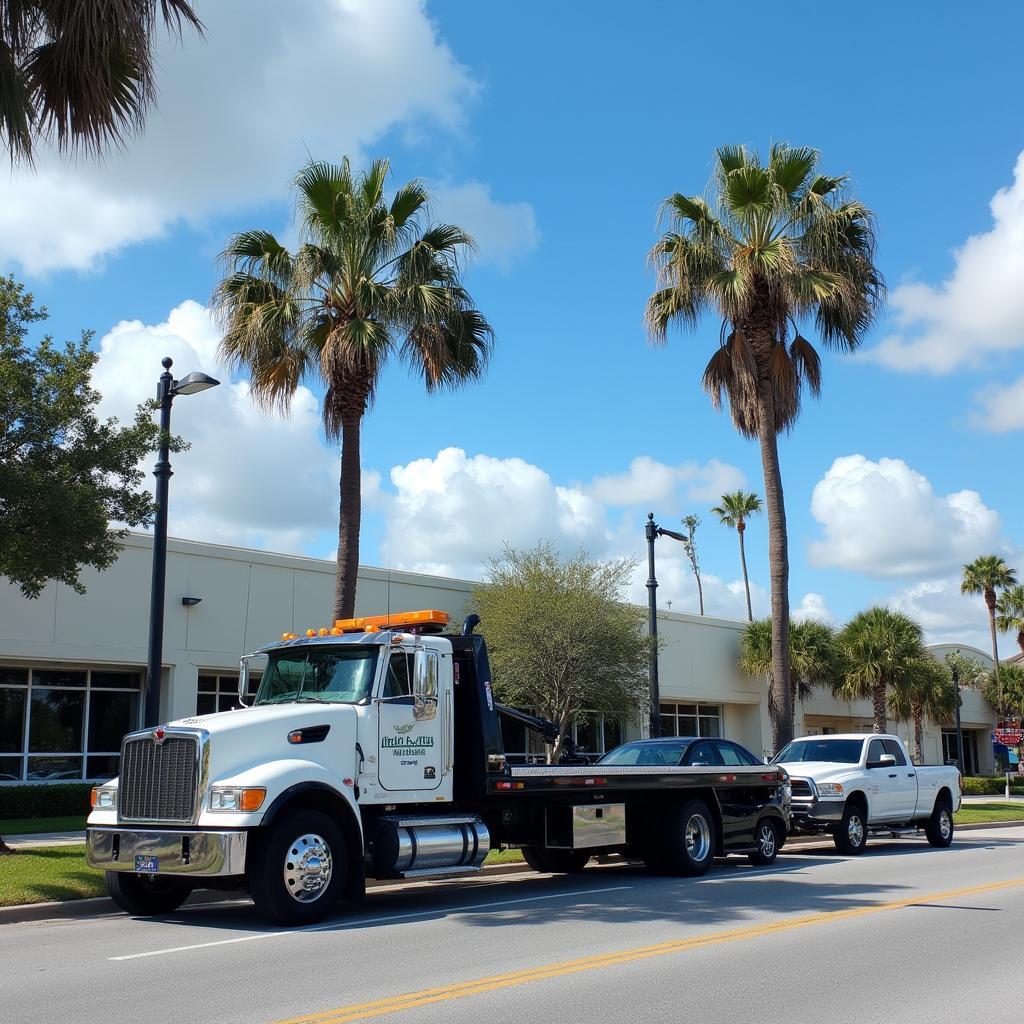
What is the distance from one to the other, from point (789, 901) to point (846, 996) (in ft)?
15.3

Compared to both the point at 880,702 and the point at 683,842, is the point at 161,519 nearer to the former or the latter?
the point at 683,842

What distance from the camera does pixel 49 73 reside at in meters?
12.0

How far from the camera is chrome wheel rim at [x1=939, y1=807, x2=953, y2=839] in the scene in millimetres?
20234

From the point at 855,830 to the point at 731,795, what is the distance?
3.54m

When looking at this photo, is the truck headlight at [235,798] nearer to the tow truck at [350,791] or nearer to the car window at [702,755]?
the tow truck at [350,791]

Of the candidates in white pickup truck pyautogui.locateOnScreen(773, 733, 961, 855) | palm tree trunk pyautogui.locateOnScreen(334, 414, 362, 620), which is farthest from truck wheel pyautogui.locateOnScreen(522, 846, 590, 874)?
palm tree trunk pyautogui.locateOnScreen(334, 414, 362, 620)

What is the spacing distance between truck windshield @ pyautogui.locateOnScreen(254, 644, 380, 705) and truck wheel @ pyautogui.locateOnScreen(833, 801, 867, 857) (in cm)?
957

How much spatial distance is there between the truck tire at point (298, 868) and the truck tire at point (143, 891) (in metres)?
1.60

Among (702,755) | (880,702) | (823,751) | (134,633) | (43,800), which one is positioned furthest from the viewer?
(880,702)

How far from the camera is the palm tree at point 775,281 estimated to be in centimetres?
2497

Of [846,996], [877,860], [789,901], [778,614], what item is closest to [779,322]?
[778,614]

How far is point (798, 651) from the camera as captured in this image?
39.9m

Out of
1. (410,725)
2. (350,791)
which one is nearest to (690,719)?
(410,725)

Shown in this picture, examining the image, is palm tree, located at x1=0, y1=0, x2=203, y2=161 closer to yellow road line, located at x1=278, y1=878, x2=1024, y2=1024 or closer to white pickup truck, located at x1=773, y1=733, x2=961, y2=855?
yellow road line, located at x1=278, y1=878, x2=1024, y2=1024
